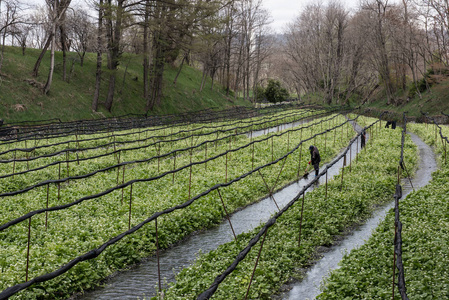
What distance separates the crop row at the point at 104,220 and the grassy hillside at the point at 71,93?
23.1 meters

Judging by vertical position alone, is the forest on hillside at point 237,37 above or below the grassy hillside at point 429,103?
above

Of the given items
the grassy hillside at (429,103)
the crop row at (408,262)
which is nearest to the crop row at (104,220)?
the crop row at (408,262)

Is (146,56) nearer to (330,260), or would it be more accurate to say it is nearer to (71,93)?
(71,93)

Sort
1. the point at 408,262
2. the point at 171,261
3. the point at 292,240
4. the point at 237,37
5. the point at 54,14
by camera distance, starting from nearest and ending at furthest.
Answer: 1. the point at 408,262
2. the point at 171,261
3. the point at 292,240
4. the point at 54,14
5. the point at 237,37

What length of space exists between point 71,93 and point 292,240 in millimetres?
38234

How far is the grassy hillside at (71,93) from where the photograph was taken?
123 feet

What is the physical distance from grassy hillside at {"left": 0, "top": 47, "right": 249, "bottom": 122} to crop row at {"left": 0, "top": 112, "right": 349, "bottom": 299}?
911 inches

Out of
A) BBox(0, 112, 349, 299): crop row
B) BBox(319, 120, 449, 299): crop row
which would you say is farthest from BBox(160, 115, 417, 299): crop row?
BBox(0, 112, 349, 299): crop row

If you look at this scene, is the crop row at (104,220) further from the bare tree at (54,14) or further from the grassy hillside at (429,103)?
the grassy hillside at (429,103)

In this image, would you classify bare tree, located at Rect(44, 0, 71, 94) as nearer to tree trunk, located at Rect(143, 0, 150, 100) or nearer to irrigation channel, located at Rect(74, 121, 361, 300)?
tree trunk, located at Rect(143, 0, 150, 100)

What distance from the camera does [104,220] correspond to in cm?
1230

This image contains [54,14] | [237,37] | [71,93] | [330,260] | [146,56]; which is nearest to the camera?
[330,260]

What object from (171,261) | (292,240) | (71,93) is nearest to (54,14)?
(71,93)

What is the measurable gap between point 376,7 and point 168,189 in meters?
59.6
